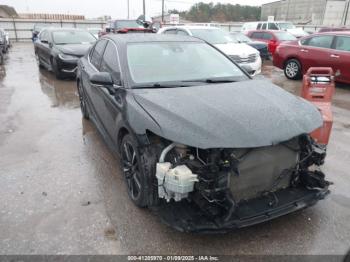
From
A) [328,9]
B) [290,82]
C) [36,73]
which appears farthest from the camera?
[328,9]

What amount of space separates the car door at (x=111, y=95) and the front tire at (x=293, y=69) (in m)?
7.42

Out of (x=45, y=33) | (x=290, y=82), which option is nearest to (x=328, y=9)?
(x=290, y=82)

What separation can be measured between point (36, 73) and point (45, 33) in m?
1.50

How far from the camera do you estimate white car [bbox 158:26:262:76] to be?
9723mm

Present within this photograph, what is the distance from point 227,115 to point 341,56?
289 inches

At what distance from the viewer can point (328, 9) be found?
44.9 metres

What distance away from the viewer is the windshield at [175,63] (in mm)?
3518

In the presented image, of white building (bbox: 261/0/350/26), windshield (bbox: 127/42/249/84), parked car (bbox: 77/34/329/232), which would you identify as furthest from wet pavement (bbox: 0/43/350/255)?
white building (bbox: 261/0/350/26)

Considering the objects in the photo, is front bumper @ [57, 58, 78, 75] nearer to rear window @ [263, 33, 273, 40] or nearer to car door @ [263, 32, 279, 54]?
car door @ [263, 32, 279, 54]

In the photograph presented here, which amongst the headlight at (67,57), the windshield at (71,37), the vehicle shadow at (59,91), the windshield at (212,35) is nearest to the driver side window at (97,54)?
the vehicle shadow at (59,91)

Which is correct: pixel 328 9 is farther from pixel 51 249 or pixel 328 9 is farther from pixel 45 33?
pixel 51 249

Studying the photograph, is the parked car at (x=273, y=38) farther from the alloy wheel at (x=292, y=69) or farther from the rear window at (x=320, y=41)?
the rear window at (x=320, y=41)

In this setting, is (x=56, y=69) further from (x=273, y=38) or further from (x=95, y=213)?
(x=273, y=38)

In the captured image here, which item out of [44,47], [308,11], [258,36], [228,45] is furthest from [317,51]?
[308,11]
